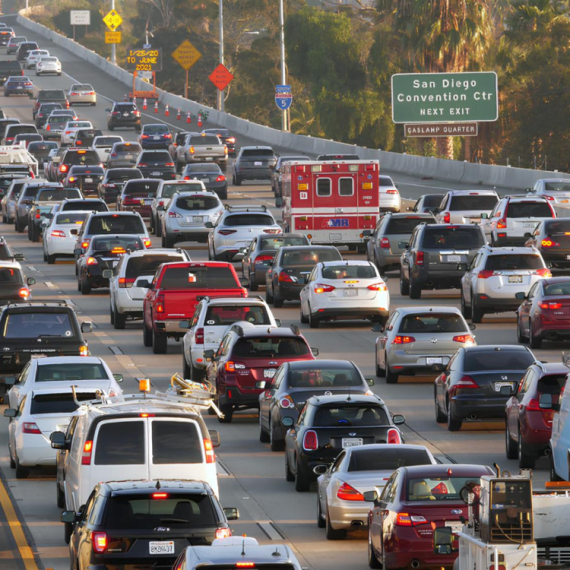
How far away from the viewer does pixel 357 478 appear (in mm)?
17734

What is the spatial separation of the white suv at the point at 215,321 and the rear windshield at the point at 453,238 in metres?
10.2

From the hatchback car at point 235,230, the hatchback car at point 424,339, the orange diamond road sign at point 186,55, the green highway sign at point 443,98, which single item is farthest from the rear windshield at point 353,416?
the orange diamond road sign at point 186,55

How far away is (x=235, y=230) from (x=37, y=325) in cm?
1802

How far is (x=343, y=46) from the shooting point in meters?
118

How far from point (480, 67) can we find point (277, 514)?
69.0m

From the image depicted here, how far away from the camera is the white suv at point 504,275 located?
3541 centimetres

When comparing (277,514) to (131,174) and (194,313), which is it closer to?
(194,313)

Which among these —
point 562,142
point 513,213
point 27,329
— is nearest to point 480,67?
point 562,142

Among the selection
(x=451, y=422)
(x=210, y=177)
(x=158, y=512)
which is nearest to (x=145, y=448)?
(x=158, y=512)

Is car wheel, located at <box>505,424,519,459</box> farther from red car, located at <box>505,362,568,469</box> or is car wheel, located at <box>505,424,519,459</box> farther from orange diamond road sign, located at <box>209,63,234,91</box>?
orange diamond road sign, located at <box>209,63,234,91</box>

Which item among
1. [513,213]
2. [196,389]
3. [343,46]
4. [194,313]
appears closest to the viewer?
[196,389]

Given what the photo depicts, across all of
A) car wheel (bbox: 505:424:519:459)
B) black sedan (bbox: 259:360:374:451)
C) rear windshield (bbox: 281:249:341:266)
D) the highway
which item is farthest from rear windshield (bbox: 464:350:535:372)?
rear windshield (bbox: 281:249:341:266)

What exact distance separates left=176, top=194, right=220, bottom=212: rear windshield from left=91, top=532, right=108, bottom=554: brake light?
37.2 meters

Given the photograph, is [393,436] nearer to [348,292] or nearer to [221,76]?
[348,292]
